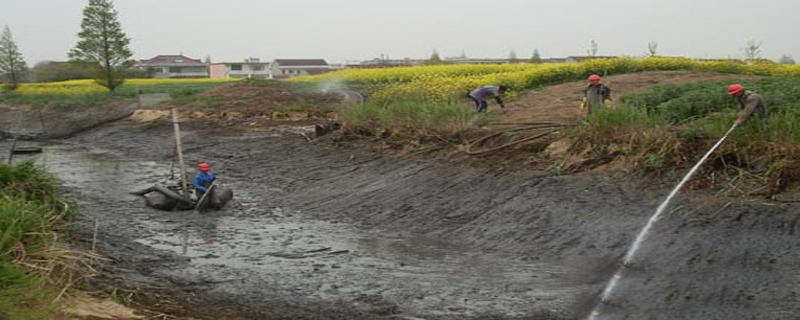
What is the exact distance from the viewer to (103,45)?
45.5 m

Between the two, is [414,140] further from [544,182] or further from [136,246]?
[136,246]

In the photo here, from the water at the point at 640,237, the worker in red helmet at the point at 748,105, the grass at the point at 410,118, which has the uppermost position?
the worker in red helmet at the point at 748,105

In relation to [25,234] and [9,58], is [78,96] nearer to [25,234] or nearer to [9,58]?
[9,58]

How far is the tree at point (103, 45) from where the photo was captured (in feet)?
148

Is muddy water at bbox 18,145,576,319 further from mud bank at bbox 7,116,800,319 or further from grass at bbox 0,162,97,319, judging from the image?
grass at bbox 0,162,97,319

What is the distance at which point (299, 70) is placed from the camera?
332ft

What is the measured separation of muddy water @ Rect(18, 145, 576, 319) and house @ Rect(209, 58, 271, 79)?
264 feet

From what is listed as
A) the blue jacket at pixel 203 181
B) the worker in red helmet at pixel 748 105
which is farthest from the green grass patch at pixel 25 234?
the worker in red helmet at pixel 748 105

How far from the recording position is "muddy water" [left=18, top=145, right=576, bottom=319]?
28.9ft

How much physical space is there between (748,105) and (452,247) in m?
4.79

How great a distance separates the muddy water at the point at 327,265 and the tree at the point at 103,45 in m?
31.6

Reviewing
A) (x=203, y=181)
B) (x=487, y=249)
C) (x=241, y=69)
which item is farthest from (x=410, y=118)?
(x=241, y=69)

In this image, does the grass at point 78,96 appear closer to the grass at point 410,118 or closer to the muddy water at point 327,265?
the grass at point 410,118

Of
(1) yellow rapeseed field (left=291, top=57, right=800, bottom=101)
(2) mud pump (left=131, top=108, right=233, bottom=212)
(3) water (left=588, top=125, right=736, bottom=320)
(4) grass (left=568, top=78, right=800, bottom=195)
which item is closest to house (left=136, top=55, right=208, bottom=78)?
(1) yellow rapeseed field (left=291, top=57, right=800, bottom=101)
